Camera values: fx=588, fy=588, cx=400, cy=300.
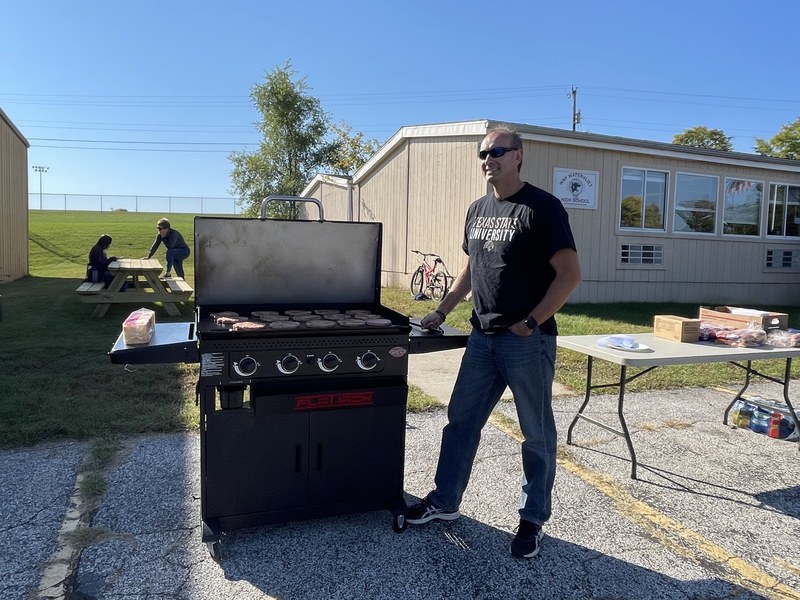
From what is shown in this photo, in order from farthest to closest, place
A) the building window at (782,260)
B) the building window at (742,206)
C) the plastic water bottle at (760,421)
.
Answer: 1. the building window at (782,260)
2. the building window at (742,206)
3. the plastic water bottle at (760,421)

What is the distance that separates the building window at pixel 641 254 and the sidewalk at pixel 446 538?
781 centimetres

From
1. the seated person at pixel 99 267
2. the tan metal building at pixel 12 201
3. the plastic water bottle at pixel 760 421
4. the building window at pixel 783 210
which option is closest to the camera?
the plastic water bottle at pixel 760 421

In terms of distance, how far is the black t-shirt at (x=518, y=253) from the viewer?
2.51 metres

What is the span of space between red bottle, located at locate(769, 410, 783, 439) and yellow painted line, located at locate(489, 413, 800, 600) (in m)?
1.72

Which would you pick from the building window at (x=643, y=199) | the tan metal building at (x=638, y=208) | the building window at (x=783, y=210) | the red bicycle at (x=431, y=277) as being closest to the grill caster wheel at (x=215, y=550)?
the red bicycle at (x=431, y=277)

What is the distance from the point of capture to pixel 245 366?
2.58 meters

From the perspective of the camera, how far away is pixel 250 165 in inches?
1083

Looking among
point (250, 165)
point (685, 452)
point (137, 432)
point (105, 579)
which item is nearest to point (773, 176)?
point (685, 452)

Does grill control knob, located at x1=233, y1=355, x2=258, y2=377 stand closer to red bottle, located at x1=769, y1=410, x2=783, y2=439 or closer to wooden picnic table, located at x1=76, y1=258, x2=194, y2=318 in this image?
red bottle, located at x1=769, y1=410, x2=783, y2=439

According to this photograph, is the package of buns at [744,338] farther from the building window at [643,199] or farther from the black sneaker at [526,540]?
the building window at [643,199]

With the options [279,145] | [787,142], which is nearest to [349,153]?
[279,145]

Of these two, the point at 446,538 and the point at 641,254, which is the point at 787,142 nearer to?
the point at 641,254

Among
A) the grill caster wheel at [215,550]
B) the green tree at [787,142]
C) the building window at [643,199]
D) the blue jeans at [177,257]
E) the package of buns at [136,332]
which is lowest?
the grill caster wheel at [215,550]

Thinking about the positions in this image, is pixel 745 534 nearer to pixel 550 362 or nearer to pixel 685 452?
pixel 685 452
